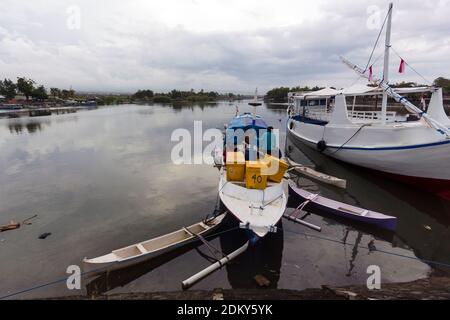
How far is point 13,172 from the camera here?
1780cm

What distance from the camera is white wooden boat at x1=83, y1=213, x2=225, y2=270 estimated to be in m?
7.48

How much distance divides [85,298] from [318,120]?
25.4 m

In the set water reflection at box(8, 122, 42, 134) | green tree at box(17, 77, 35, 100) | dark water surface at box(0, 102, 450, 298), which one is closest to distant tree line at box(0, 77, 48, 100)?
green tree at box(17, 77, 35, 100)

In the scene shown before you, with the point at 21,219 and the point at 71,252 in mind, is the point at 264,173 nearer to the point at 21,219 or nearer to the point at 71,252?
the point at 71,252

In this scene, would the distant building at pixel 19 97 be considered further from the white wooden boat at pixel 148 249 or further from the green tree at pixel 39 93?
the white wooden boat at pixel 148 249

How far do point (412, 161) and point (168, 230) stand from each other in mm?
14326

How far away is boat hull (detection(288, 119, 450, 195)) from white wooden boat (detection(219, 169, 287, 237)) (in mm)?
9403

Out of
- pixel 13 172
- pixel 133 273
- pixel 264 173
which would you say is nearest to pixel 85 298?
pixel 133 273

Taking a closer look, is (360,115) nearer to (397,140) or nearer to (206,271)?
(397,140)

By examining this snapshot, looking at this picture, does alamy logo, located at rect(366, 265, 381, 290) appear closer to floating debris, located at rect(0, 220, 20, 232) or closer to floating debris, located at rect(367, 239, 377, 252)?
floating debris, located at rect(367, 239, 377, 252)

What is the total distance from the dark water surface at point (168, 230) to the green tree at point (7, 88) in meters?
102

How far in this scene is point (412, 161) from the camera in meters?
14.3
